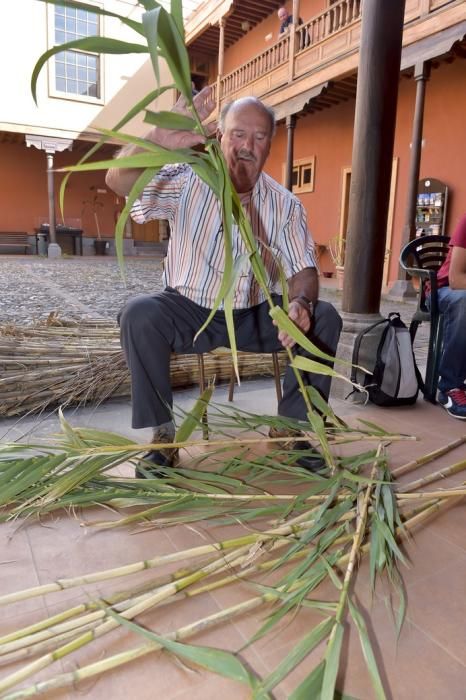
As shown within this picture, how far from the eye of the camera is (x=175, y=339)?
1612mm

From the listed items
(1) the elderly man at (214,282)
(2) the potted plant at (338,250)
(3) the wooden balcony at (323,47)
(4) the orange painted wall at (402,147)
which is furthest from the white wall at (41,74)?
(1) the elderly man at (214,282)

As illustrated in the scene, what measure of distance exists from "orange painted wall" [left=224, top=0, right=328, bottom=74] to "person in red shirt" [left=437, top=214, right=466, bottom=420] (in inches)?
341

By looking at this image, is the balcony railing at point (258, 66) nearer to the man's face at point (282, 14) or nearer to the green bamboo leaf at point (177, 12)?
the man's face at point (282, 14)

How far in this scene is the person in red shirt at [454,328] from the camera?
2.06 metres

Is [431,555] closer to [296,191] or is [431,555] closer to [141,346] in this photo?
[141,346]

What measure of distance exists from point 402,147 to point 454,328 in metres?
6.08

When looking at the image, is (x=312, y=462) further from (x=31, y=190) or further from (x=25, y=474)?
(x=31, y=190)

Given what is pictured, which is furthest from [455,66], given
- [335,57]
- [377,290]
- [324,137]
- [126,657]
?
[126,657]

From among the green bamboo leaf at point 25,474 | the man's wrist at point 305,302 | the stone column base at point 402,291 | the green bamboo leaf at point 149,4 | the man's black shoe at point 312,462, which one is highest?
the green bamboo leaf at point 149,4

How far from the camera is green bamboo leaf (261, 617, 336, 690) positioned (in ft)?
2.20

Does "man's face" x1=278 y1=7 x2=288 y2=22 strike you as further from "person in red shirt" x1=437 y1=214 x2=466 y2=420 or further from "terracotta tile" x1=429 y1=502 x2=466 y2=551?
"terracotta tile" x1=429 y1=502 x2=466 y2=551

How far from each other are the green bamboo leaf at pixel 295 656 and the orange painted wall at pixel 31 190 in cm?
1428

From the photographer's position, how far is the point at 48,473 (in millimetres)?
1159

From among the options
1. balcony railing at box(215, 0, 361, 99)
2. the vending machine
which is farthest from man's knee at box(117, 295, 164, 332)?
balcony railing at box(215, 0, 361, 99)
